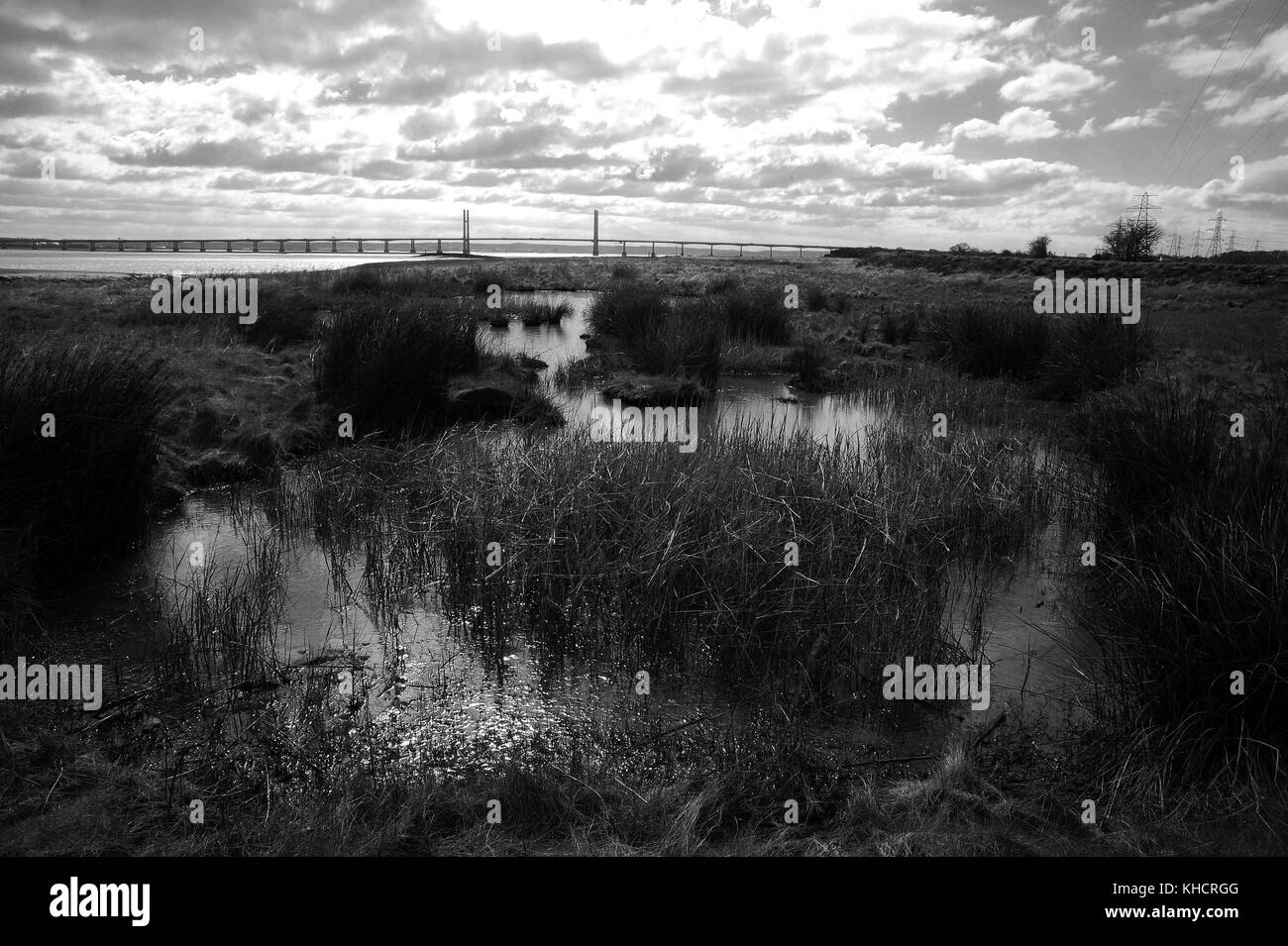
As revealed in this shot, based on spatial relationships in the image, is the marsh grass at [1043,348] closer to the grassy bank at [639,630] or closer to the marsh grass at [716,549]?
the grassy bank at [639,630]

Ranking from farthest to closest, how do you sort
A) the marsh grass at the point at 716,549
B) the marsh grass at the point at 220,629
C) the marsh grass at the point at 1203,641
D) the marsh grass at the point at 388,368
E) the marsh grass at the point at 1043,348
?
1. the marsh grass at the point at 1043,348
2. the marsh grass at the point at 388,368
3. the marsh grass at the point at 716,549
4. the marsh grass at the point at 220,629
5. the marsh grass at the point at 1203,641

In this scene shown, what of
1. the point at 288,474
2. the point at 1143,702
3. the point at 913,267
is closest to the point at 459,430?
the point at 288,474

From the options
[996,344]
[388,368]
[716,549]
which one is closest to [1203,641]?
[716,549]

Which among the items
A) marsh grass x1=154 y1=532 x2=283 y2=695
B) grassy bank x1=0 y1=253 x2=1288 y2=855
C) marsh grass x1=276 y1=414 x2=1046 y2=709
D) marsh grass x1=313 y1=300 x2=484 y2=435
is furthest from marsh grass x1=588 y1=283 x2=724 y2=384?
marsh grass x1=154 y1=532 x2=283 y2=695

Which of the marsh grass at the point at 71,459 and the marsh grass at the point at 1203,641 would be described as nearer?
the marsh grass at the point at 1203,641

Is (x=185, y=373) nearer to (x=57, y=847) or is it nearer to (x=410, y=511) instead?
(x=410, y=511)

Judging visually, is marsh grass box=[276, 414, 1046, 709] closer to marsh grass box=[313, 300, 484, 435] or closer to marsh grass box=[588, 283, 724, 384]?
marsh grass box=[313, 300, 484, 435]

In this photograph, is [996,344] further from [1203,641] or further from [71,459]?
[71,459]

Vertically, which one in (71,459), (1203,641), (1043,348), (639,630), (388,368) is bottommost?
(639,630)

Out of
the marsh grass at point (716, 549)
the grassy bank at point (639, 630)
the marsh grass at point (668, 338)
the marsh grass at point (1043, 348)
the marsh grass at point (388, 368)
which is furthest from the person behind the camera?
the marsh grass at point (668, 338)

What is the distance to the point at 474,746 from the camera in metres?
3.84

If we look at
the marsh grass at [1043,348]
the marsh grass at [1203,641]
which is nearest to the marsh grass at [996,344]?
the marsh grass at [1043,348]

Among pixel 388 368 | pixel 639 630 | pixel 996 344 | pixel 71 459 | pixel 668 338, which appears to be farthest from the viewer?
pixel 996 344
